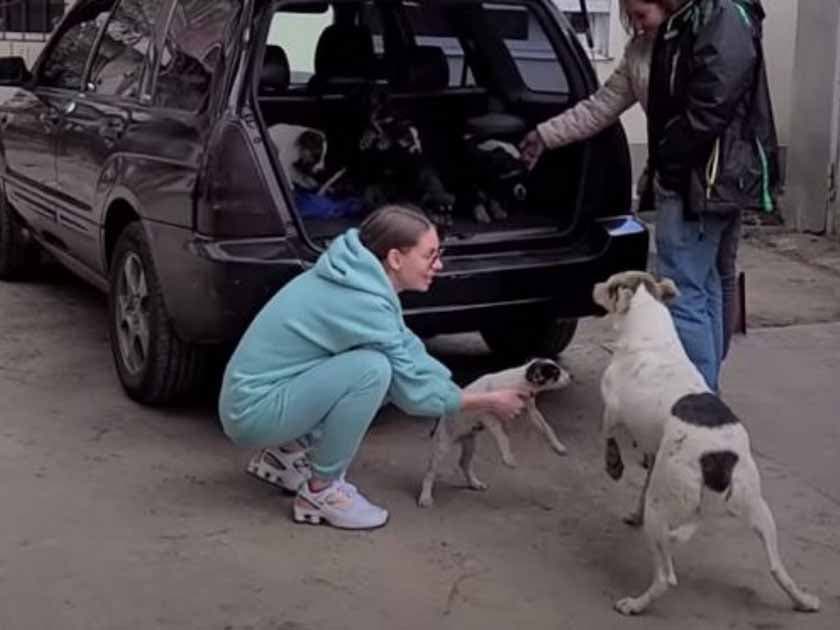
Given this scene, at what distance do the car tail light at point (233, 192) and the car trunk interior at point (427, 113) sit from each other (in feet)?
2.16

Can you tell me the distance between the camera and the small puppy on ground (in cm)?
449

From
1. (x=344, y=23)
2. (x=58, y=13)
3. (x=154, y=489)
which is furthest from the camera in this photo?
(x=58, y=13)

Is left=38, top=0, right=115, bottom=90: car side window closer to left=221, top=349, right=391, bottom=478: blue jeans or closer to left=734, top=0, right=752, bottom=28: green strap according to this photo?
left=221, top=349, right=391, bottom=478: blue jeans

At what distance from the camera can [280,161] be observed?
17.3ft

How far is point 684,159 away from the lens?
16.1 feet

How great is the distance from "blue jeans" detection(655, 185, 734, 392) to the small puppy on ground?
2.03 ft

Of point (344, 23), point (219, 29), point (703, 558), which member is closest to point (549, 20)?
point (344, 23)

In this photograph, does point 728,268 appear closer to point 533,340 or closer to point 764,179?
point 764,179

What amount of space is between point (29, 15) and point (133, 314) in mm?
6599

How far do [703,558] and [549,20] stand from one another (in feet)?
7.89

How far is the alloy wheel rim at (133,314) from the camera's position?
5500 millimetres

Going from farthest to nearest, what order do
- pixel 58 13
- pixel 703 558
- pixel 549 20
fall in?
1. pixel 58 13
2. pixel 549 20
3. pixel 703 558

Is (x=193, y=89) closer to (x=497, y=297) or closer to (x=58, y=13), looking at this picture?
(x=497, y=297)

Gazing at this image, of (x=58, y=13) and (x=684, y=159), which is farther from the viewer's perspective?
(x=58, y=13)
